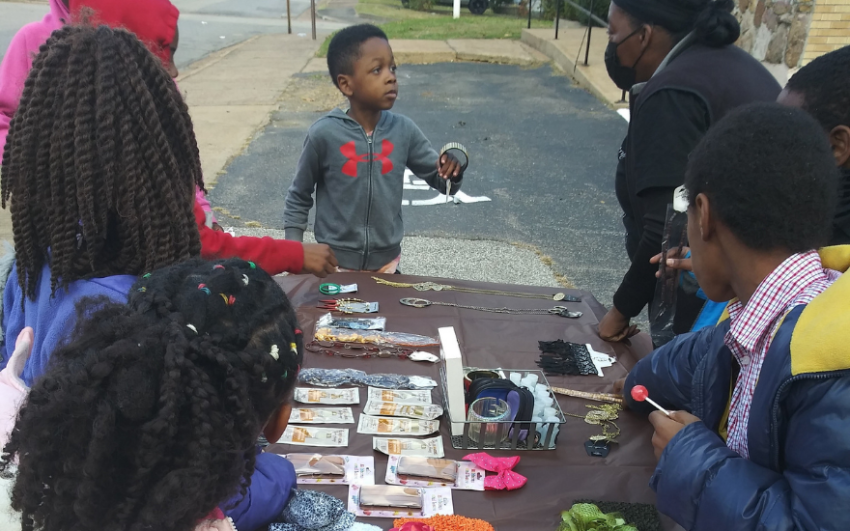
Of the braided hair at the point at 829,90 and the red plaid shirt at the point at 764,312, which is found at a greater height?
the braided hair at the point at 829,90

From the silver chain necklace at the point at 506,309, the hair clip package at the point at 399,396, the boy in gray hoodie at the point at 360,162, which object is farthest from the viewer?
the boy in gray hoodie at the point at 360,162

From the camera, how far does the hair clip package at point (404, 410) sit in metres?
1.83

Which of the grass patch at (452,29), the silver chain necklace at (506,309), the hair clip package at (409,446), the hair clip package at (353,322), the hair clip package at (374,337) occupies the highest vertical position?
the hair clip package at (409,446)

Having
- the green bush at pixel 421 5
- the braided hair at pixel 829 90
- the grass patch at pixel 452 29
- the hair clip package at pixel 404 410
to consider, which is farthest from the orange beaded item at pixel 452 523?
the green bush at pixel 421 5

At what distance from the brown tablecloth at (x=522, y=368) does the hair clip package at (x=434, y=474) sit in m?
0.03

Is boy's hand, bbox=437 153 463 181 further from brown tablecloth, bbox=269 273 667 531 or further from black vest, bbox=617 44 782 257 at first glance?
black vest, bbox=617 44 782 257

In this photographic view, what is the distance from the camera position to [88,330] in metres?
0.97

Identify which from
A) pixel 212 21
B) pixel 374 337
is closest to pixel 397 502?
pixel 374 337

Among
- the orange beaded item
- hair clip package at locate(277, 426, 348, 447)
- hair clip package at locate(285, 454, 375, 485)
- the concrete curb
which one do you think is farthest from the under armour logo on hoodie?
the concrete curb

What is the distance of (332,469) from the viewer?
5.22ft

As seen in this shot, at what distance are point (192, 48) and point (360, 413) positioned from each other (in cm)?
1250

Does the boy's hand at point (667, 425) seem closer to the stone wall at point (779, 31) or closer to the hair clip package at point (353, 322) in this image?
the hair clip package at point (353, 322)

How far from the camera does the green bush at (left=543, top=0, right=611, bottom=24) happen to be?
13284 mm

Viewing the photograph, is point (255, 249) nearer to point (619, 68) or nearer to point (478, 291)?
point (478, 291)
